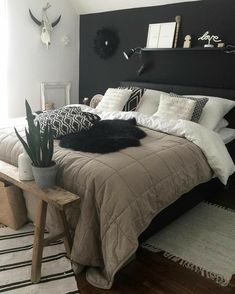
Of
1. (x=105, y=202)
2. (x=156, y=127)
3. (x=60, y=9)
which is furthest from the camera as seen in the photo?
(x=60, y=9)

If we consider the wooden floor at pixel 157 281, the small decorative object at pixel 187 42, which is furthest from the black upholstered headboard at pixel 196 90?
the wooden floor at pixel 157 281

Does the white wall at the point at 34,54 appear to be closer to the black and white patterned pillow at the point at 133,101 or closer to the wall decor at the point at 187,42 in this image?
the black and white patterned pillow at the point at 133,101

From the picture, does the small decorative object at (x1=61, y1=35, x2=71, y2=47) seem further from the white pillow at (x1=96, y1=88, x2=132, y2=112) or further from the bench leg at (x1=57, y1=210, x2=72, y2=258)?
the bench leg at (x1=57, y1=210, x2=72, y2=258)

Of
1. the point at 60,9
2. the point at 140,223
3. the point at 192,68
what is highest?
the point at 60,9

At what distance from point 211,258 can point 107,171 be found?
1034 millimetres

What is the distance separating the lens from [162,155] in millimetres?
2129

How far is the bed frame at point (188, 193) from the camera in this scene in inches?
85.3

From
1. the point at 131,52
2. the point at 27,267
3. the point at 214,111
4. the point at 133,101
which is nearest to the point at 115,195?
the point at 27,267

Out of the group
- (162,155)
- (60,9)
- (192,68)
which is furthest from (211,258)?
(60,9)

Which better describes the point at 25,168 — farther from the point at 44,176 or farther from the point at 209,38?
the point at 209,38

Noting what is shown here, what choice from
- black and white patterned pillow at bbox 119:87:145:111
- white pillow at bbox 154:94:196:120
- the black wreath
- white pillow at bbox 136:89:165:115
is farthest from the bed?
the black wreath

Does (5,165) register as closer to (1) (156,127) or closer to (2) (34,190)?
(2) (34,190)

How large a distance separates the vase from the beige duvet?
0.13m

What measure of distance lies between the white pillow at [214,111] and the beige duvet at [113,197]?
3.45 ft
